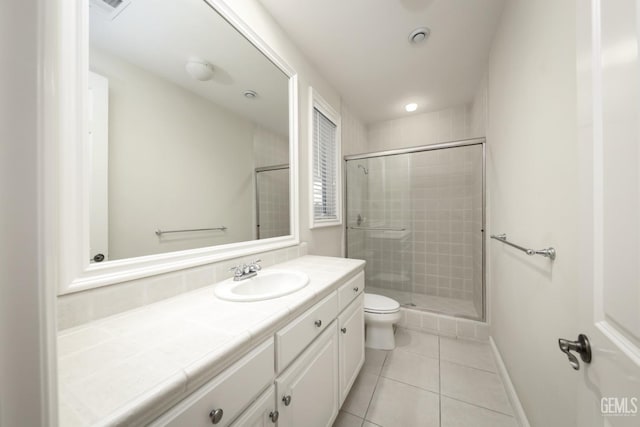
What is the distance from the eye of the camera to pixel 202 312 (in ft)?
2.56

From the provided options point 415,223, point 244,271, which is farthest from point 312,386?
point 415,223

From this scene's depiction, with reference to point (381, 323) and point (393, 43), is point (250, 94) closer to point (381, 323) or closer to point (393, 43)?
point (393, 43)

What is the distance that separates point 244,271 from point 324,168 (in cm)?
131

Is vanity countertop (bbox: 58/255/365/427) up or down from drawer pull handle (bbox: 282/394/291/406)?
up

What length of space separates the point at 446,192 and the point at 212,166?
2.57 metres

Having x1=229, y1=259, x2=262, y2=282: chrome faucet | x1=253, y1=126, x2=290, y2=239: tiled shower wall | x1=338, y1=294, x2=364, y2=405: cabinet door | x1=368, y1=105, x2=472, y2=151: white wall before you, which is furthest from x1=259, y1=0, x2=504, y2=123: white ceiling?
x1=338, y1=294, x2=364, y2=405: cabinet door

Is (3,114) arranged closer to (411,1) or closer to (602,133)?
(602,133)

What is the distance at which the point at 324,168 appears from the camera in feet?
7.07

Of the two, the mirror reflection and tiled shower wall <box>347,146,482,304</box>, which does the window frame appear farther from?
the mirror reflection

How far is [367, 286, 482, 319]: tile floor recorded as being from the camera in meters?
2.18

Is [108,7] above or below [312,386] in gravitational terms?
above

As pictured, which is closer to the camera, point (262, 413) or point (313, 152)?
point (262, 413)

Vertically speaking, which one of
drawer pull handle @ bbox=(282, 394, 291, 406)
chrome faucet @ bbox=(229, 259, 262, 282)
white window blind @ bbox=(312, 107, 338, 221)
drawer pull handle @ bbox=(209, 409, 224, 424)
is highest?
white window blind @ bbox=(312, 107, 338, 221)

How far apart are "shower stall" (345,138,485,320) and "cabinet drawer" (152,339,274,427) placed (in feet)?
6.46
